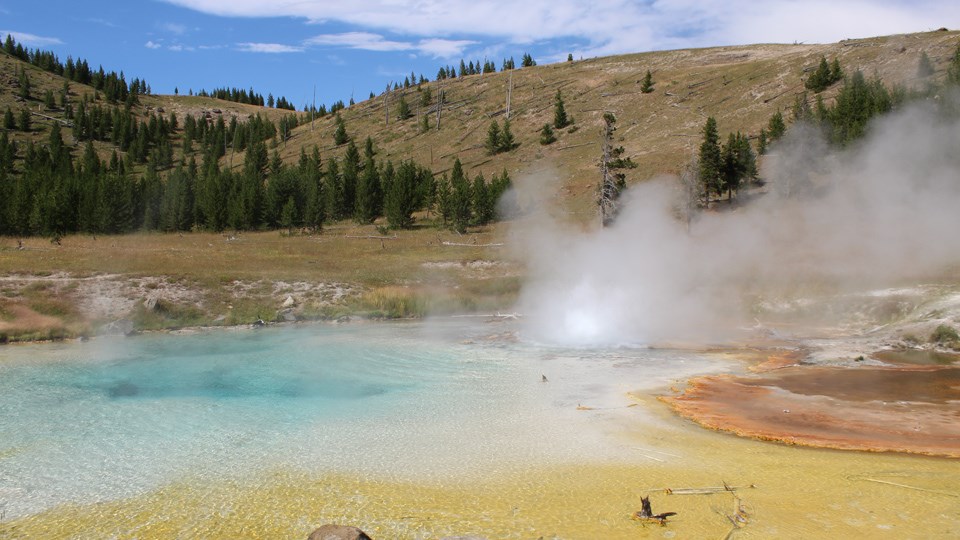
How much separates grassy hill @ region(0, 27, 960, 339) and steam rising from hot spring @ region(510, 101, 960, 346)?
6.04 meters

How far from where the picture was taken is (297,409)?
11.7 metres

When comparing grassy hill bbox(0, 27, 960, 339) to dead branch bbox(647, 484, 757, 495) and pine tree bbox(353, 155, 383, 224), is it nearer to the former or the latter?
pine tree bbox(353, 155, 383, 224)

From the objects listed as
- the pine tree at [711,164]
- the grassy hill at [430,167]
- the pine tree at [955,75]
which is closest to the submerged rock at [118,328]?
the grassy hill at [430,167]

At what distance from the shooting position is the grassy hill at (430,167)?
79.4ft

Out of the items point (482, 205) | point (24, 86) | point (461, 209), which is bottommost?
point (461, 209)

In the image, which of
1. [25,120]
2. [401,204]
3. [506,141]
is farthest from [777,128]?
[25,120]

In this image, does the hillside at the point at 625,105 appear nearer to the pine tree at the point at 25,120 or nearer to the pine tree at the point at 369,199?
the pine tree at the point at 369,199

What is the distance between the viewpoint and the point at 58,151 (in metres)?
86.9

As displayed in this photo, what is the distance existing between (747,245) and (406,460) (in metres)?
26.9

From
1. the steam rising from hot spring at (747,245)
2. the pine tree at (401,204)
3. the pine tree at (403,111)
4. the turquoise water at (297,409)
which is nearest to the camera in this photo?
the turquoise water at (297,409)

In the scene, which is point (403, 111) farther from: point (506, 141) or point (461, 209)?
point (461, 209)

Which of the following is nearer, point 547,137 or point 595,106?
point 547,137

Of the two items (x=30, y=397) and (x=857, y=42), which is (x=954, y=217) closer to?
(x=30, y=397)

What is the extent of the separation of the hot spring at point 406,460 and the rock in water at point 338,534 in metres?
0.71
